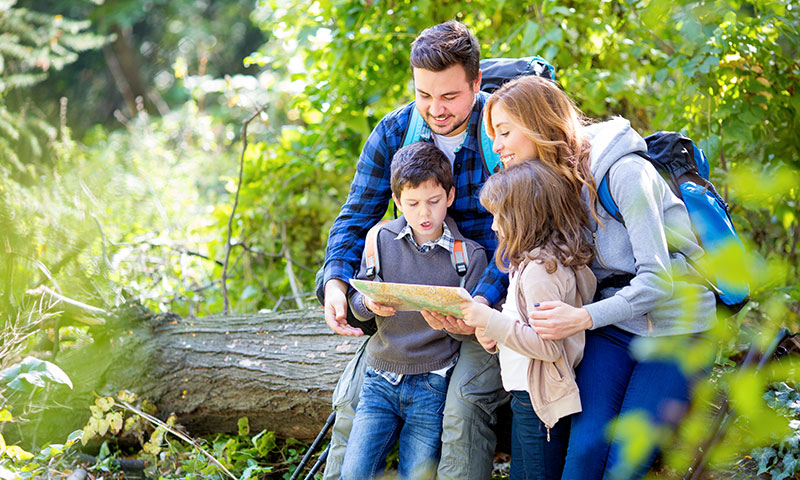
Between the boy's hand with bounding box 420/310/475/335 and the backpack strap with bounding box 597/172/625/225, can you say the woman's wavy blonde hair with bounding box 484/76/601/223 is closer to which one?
the backpack strap with bounding box 597/172/625/225

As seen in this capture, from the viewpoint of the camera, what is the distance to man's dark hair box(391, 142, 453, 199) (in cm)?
255

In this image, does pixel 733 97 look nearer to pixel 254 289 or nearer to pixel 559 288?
pixel 559 288

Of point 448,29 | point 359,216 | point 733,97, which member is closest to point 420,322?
point 359,216

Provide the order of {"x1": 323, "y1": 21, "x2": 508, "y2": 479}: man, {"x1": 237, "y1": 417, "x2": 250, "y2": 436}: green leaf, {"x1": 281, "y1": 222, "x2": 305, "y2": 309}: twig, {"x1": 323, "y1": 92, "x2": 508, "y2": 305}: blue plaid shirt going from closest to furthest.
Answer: {"x1": 323, "y1": 21, "x2": 508, "y2": 479}: man
{"x1": 323, "y1": 92, "x2": 508, "y2": 305}: blue plaid shirt
{"x1": 237, "y1": 417, "x2": 250, "y2": 436}: green leaf
{"x1": 281, "y1": 222, "x2": 305, "y2": 309}: twig

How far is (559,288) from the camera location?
7.11ft

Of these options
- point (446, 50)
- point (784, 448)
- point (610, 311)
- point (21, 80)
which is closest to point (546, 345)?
point (610, 311)

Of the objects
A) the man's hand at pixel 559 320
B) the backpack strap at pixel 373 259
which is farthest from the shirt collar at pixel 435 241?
the man's hand at pixel 559 320

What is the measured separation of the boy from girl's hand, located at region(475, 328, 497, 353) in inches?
9.5

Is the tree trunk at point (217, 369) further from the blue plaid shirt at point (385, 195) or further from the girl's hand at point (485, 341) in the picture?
the girl's hand at point (485, 341)

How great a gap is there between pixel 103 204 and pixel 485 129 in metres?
4.48

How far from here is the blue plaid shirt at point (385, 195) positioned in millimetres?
2766

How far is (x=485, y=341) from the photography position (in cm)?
233

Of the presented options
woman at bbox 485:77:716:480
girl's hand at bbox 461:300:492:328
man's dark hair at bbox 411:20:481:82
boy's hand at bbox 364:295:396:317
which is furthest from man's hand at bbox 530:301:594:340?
man's dark hair at bbox 411:20:481:82

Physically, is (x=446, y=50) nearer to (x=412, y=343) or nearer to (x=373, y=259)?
(x=373, y=259)
